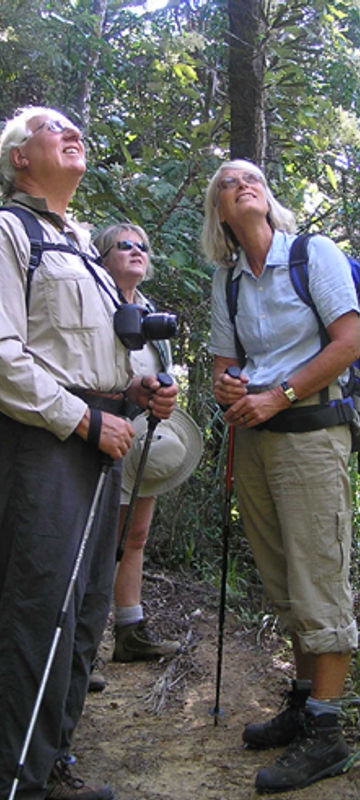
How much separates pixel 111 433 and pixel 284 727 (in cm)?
142

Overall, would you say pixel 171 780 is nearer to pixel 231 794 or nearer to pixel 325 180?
pixel 231 794

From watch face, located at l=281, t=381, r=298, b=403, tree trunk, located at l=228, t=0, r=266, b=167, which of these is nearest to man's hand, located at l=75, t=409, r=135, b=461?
watch face, located at l=281, t=381, r=298, b=403

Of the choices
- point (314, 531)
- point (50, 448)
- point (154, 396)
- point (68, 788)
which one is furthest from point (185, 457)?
point (68, 788)

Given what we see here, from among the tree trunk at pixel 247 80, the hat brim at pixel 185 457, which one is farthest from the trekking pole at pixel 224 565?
the tree trunk at pixel 247 80

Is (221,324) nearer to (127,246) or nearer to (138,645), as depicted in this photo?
(127,246)

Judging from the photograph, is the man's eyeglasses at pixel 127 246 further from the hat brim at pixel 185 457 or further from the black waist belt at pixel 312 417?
the black waist belt at pixel 312 417

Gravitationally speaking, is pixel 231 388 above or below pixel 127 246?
below

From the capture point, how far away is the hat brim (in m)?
3.90

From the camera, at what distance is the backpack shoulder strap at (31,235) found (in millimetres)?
2412

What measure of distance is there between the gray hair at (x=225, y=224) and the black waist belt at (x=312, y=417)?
30.7 inches

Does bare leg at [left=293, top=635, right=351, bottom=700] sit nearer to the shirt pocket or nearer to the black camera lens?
the black camera lens

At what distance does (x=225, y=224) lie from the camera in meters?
3.26

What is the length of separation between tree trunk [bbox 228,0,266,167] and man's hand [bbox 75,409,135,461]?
2.87 m

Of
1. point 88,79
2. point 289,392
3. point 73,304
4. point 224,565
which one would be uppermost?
point 88,79
